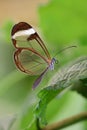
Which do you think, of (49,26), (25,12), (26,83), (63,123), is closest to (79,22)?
(49,26)

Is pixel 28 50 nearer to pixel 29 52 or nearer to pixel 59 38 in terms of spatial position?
pixel 29 52

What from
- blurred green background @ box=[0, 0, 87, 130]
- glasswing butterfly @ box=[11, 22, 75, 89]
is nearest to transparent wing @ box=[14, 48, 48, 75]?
glasswing butterfly @ box=[11, 22, 75, 89]

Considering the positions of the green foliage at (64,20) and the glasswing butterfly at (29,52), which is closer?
the glasswing butterfly at (29,52)

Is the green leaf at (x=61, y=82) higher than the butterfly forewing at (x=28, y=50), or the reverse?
the butterfly forewing at (x=28, y=50)

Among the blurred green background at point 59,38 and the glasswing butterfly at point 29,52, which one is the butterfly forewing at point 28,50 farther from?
the blurred green background at point 59,38

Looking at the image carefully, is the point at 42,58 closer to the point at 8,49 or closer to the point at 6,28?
the point at 6,28

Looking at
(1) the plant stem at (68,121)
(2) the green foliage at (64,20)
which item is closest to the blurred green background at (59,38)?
(2) the green foliage at (64,20)

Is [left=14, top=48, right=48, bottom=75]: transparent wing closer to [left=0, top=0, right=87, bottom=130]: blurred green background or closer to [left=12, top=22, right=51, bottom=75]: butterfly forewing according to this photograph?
[left=12, top=22, right=51, bottom=75]: butterfly forewing

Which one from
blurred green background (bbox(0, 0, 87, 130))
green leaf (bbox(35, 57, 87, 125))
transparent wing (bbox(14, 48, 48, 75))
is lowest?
blurred green background (bbox(0, 0, 87, 130))
